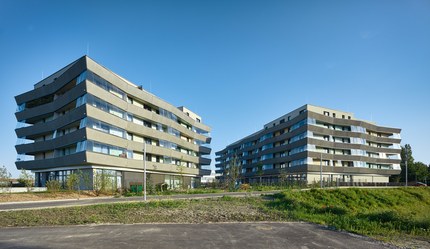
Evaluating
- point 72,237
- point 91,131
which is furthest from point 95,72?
point 72,237

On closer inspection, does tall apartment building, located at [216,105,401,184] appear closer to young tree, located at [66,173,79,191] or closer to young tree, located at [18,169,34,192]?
young tree, located at [66,173,79,191]

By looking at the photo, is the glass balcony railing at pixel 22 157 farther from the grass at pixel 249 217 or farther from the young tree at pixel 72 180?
the grass at pixel 249 217

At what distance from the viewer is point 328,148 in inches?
2889

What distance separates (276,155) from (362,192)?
43447mm

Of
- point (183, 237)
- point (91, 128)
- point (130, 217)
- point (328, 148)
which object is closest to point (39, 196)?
point (91, 128)

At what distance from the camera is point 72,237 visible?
37.9ft

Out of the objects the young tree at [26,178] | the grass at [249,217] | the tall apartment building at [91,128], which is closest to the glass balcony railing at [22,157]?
the tall apartment building at [91,128]

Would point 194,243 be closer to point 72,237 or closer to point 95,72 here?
point 72,237

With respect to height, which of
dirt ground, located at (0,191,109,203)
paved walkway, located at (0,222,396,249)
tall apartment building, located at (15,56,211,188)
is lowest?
dirt ground, located at (0,191,109,203)

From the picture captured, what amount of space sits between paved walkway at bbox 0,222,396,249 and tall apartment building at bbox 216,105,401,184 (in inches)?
2116

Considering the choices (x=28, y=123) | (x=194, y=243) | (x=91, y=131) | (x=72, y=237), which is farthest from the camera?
(x=28, y=123)

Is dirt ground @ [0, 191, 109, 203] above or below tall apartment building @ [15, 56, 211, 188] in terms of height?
below

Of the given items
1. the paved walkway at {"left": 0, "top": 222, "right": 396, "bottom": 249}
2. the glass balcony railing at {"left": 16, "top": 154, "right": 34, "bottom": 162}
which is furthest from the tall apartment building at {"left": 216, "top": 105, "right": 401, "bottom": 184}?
the paved walkway at {"left": 0, "top": 222, "right": 396, "bottom": 249}

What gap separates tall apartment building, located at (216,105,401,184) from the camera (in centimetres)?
7075
